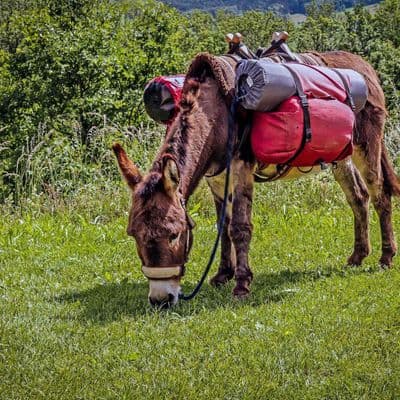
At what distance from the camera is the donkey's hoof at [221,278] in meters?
6.72

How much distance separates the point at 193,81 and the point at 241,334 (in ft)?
6.66

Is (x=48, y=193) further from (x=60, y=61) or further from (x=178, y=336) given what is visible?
(x=60, y=61)

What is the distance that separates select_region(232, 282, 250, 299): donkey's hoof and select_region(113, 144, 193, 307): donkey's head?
2.41ft

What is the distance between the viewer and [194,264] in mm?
7516

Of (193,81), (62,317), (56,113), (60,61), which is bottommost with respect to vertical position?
(56,113)

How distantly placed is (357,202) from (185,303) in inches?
92.8

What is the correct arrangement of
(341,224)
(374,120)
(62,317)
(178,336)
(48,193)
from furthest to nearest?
1. (48,193)
2. (341,224)
3. (374,120)
4. (62,317)
5. (178,336)

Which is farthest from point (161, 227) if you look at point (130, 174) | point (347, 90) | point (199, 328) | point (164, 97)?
point (347, 90)

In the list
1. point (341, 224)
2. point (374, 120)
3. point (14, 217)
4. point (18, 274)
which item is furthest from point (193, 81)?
point (14, 217)

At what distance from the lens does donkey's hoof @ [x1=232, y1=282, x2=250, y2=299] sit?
6.10 meters

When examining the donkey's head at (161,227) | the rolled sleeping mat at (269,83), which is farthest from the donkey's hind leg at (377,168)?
the donkey's head at (161,227)

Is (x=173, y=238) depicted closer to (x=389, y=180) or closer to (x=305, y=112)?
(x=305, y=112)

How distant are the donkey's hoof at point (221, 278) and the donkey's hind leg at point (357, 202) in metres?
1.26

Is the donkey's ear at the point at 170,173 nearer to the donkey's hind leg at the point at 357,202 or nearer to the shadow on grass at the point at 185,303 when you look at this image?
the shadow on grass at the point at 185,303
